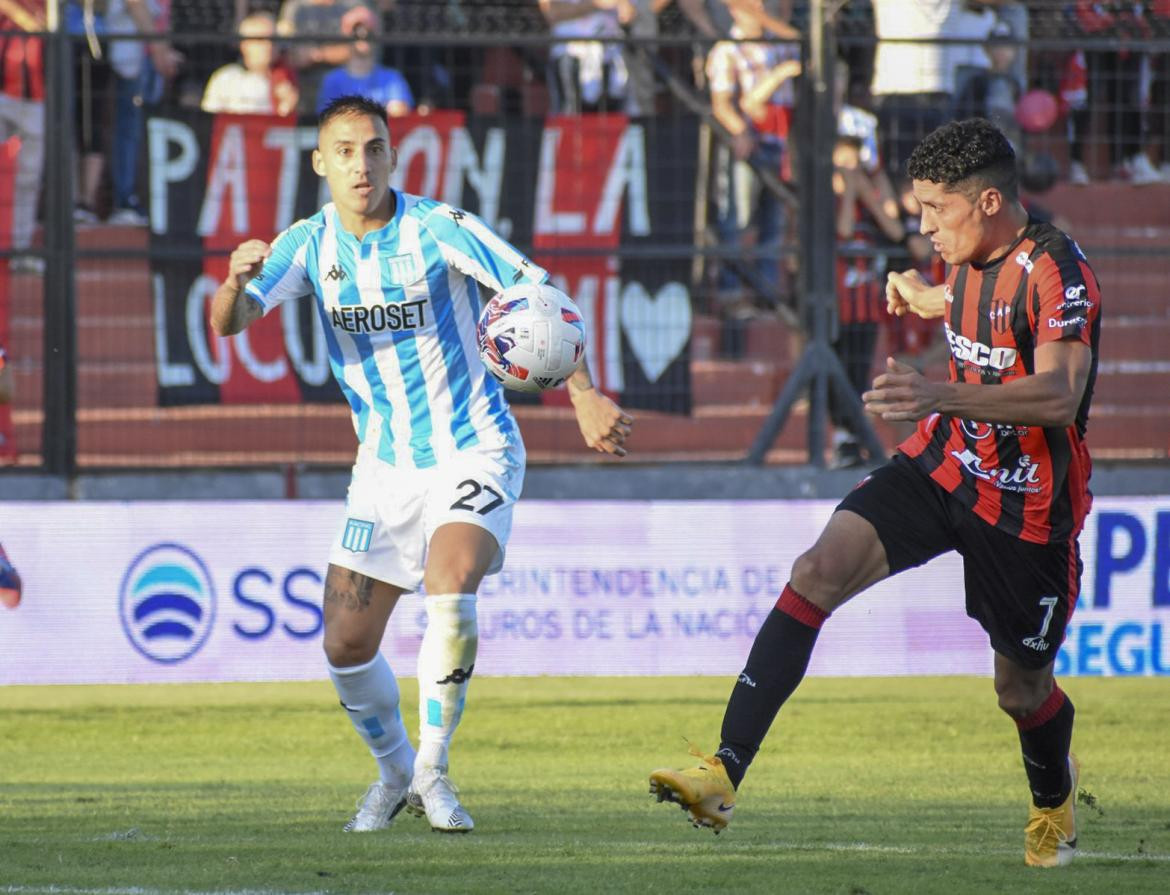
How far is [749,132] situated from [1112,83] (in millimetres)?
2371

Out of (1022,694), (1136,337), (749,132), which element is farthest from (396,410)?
(1136,337)

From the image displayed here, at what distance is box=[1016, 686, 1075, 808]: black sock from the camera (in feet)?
19.1

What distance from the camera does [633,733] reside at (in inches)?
368

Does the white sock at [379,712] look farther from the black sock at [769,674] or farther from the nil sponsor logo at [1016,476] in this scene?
the nil sponsor logo at [1016,476]

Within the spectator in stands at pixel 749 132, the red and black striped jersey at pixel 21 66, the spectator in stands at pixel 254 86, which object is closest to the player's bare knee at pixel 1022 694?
the spectator in stands at pixel 749 132

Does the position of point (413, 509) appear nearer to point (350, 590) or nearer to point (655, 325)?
point (350, 590)

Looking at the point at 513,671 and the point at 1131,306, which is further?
the point at 1131,306

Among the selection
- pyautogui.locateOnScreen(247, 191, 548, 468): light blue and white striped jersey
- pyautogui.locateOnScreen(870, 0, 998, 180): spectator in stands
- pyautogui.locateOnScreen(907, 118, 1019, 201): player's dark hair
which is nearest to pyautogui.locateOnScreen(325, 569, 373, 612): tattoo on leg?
pyautogui.locateOnScreen(247, 191, 548, 468): light blue and white striped jersey

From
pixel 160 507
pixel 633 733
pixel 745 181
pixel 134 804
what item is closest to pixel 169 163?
pixel 160 507

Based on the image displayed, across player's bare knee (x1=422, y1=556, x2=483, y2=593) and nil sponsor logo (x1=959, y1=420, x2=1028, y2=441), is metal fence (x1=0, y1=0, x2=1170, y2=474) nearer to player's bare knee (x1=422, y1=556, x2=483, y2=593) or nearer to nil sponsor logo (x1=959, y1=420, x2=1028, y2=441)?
player's bare knee (x1=422, y1=556, x2=483, y2=593)

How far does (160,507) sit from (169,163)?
2450mm

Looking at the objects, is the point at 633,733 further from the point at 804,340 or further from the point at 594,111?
the point at 594,111

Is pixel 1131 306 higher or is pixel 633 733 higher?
pixel 1131 306

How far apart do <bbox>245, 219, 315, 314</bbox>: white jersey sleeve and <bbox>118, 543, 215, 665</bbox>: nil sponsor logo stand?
12.6 feet
